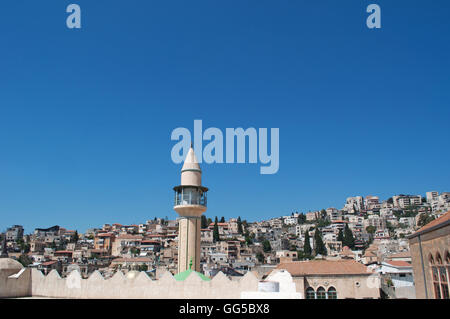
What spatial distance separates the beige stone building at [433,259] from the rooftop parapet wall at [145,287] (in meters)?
6.83

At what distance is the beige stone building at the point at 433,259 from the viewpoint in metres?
12.5

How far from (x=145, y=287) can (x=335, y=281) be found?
1926 cm

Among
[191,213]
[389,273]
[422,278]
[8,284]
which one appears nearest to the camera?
[422,278]

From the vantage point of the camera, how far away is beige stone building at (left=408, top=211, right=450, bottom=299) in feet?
41.0

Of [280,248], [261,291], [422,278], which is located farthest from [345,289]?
[280,248]

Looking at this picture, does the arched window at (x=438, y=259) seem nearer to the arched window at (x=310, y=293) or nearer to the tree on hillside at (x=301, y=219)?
the arched window at (x=310, y=293)

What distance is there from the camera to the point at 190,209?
17984 millimetres

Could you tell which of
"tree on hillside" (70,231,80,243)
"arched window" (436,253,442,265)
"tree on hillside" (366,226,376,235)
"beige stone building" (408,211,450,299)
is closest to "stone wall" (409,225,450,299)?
"beige stone building" (408,211,450,299)

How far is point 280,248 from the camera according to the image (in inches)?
4254

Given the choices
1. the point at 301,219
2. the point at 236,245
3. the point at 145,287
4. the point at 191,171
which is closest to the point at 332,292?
the point at 191,171

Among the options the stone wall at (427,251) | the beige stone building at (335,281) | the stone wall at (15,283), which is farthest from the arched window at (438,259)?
the stone wall at (15,283)
